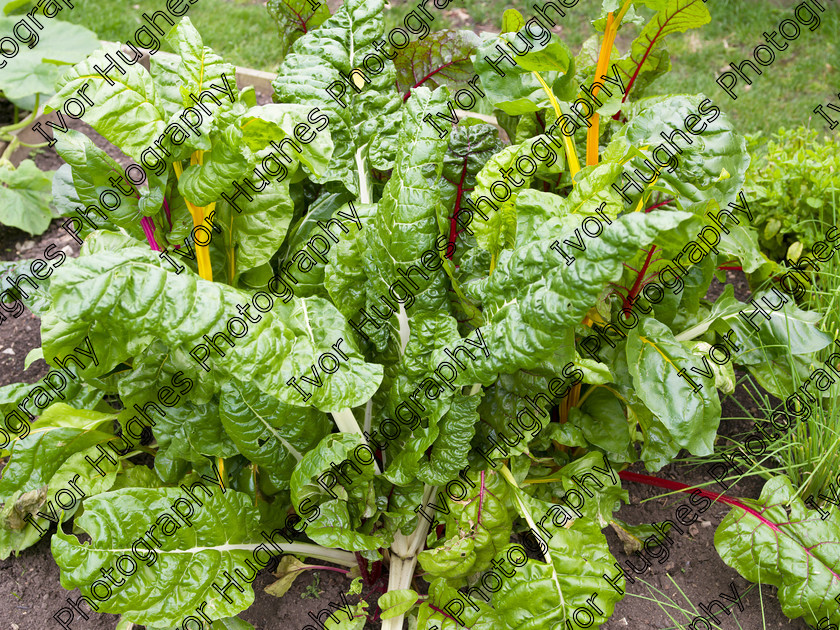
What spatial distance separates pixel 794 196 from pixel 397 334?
1512 millimetres

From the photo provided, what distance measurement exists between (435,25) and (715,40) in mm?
1554

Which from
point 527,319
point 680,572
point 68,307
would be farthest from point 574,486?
point 68,307

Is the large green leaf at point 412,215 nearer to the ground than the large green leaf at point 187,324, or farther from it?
farther from it

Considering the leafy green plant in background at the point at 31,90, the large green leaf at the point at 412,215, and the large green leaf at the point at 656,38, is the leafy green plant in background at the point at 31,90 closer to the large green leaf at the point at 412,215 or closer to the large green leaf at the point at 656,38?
the large green leaf at the point at 412,215

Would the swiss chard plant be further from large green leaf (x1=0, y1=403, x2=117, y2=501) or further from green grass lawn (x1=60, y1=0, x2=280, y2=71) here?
green grass lawn (x1=60, y1=0, x2=280, y2=71)

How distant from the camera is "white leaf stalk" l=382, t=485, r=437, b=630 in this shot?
171cm

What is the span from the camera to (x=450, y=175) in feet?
5.84

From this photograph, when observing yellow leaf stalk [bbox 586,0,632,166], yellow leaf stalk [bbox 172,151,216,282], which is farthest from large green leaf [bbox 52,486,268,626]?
yellow leaf stalk [bbox 586,0,632,166]

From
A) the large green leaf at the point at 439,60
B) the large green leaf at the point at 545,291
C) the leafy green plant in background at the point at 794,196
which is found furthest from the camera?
the leafy green plant in background at the point at 794,196

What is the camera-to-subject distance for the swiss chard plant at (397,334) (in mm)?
1328

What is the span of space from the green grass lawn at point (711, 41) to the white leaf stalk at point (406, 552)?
8.27 ft

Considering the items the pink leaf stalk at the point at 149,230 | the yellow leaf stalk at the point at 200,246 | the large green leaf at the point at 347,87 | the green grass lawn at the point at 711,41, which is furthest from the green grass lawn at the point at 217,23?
the yellow leaf stalk at the point at 200,246

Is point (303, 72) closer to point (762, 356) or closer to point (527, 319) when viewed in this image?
point (527, 319)

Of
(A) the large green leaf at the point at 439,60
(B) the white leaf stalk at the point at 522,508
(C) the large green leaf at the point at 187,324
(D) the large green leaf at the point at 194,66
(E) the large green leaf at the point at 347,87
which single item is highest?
(A) the large green leaf at the point at 439,60
